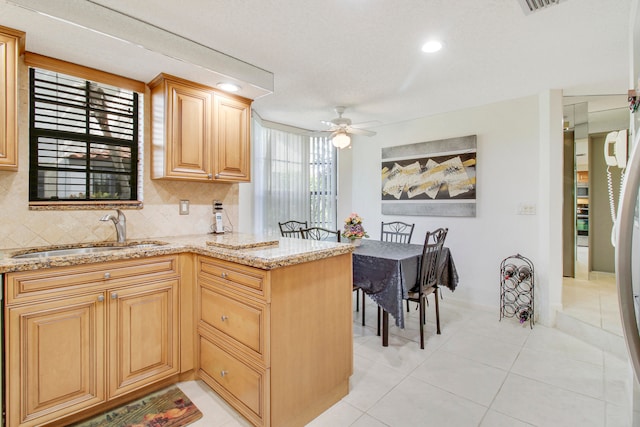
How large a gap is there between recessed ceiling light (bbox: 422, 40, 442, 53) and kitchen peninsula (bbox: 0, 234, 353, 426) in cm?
160

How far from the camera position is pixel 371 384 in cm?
218

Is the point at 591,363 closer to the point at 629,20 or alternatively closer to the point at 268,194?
the point at 629,20

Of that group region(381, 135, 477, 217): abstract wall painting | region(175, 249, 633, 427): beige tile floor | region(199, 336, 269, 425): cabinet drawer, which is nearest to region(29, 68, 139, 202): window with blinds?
region(199, 336, 269, 425): cabinet drawer

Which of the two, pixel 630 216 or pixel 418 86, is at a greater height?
pixel 418 86

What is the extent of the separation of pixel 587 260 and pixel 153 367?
5746mm

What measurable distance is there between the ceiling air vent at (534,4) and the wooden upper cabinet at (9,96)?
2.87 m

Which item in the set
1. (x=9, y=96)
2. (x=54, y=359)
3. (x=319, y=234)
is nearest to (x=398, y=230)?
(x=319, y=234)

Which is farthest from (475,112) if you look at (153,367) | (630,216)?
(153,367)

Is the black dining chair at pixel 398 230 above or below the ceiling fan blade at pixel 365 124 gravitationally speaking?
below

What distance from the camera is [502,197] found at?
3.59 metres

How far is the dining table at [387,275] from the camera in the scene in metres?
2.54

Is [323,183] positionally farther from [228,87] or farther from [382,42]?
[382,42]

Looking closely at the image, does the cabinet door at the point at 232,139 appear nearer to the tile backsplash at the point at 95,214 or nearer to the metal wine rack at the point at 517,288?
the tile backsplash at the point at 95,214

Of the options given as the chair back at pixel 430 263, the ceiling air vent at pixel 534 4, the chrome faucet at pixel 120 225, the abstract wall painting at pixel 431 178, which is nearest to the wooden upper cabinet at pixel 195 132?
the chrome faucet at pixel 120 225
